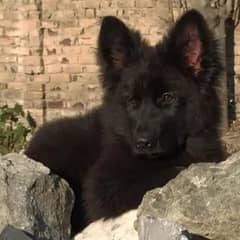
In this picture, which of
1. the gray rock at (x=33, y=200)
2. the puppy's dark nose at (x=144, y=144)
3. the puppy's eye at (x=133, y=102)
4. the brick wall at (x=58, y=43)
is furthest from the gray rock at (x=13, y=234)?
the brick wall at (x=58, y=43)

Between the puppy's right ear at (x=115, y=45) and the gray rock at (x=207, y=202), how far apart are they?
1202mm

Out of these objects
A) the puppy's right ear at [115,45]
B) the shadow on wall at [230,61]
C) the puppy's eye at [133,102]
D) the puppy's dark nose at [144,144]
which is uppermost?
the puppy's right ear at [115,45]

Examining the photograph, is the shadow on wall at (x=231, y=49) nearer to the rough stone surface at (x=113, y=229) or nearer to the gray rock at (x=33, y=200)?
the rough stone surface at (x=113, y=229)

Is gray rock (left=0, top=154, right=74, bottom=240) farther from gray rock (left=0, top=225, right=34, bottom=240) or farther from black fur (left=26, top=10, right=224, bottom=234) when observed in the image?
black fur (left=26, top=10, right=224, bottom=234)

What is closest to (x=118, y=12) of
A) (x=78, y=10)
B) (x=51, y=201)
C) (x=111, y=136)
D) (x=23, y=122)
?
(x=78, y=10)

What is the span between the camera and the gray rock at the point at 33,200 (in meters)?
4.10

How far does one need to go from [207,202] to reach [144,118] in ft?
3.72

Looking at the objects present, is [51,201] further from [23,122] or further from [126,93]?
[23,122]

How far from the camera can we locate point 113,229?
15.0 feet

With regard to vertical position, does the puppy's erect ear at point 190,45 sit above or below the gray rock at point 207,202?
above

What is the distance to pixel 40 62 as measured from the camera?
44.2ft

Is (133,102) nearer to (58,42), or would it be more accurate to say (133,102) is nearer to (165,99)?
(165,99)

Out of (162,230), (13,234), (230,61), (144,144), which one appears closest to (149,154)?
(144,144)

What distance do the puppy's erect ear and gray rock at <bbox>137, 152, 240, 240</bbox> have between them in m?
1.04
